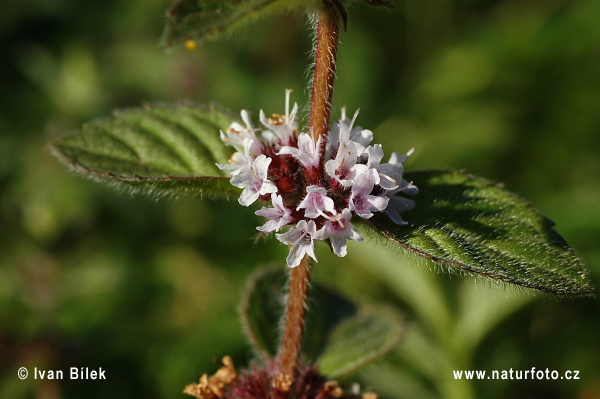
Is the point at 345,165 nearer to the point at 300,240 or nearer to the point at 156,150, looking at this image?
the point at 300,240

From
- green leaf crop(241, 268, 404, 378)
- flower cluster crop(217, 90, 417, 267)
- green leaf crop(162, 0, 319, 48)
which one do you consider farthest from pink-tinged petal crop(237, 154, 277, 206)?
green leaf crop(241, 268, 404, 378)

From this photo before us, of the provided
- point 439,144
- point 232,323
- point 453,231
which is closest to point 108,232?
point 232,323

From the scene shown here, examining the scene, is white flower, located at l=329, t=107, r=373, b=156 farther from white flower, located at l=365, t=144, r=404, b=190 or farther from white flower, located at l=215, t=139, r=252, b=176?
white flower, located at l=215, t=139, r=252, b=176

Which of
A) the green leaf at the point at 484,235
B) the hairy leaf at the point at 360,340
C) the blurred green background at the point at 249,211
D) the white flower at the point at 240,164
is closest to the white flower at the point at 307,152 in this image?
the white flower at the point at 240,164

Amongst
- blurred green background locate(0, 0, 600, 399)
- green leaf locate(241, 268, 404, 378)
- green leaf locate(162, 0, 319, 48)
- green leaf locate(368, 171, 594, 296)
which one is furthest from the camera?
blurred green background locate(0, 0, 600, 399)

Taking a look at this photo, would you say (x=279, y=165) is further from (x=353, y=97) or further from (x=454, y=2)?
(x=454, y=2)

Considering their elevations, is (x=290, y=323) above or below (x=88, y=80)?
below
